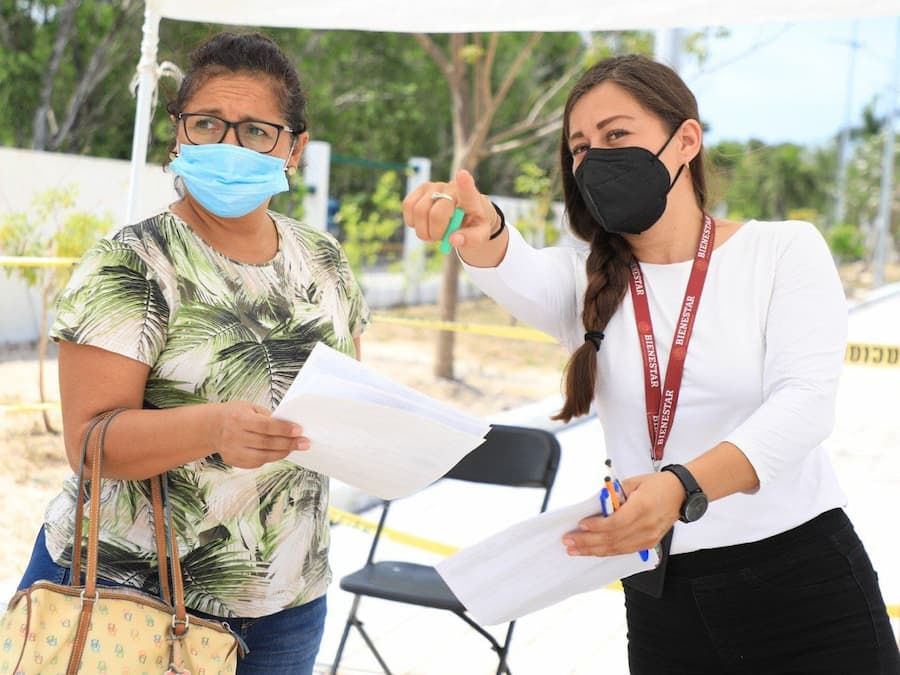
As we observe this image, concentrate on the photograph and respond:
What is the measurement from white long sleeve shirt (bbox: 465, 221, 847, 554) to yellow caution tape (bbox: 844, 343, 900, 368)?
376 cm

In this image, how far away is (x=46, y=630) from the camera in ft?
5.22

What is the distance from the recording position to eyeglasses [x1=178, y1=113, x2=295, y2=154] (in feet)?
6.40

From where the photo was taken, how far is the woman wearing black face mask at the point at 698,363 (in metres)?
1.75

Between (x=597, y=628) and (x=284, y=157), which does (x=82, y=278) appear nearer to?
(x=284, y=157)

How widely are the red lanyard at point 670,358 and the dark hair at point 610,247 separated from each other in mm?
62

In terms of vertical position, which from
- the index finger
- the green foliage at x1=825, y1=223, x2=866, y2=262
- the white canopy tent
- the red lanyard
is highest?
the green foliage at x1=825, y1=223, x2=866, y2=262

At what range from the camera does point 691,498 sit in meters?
1.56

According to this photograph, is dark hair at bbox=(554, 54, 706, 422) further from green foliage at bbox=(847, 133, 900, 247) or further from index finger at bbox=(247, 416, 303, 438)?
green foliage at bbox=(847, 133, 900, 247)

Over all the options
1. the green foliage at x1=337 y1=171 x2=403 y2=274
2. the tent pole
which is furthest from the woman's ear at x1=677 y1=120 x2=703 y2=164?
the green foliage at x1=337 y1=171 x2=403 y2=274

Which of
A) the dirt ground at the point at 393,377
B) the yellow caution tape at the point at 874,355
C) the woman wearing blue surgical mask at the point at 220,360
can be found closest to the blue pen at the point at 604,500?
the woman wearing blue surgical mask at the point at 220,360

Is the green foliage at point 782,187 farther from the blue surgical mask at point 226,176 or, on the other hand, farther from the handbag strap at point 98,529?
the handbag strap at point 98,529

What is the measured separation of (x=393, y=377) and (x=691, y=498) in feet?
32.0

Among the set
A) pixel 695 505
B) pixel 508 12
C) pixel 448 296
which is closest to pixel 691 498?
pixel 695 505

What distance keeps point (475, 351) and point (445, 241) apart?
12224 millimetres
